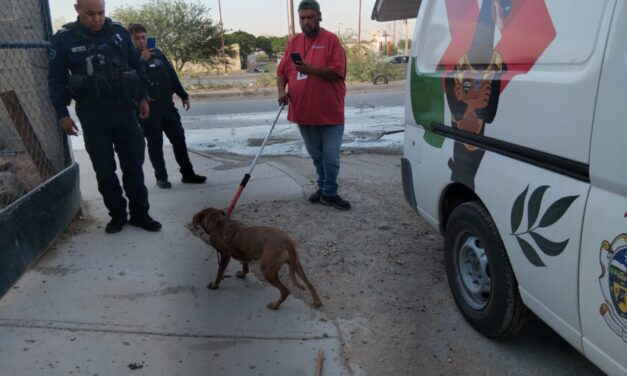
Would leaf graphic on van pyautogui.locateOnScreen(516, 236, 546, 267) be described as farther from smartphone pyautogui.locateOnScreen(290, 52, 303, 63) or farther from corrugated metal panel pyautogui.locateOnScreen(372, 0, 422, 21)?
corrugated metal panel pyautogui.locateOnScreen(372, 0, 422, 21)

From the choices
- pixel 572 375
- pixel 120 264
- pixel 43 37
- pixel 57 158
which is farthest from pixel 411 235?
pixel 43 37

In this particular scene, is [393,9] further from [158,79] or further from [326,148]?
[158,79]

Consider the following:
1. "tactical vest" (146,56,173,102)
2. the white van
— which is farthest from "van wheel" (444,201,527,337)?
"tactical vest" (146,56,173,102)

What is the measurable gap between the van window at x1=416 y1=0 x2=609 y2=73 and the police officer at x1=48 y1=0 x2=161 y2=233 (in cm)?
237

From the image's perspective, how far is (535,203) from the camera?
83.6 inches

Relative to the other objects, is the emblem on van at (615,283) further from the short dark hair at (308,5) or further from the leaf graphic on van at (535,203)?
the short dark hair at (308,5)

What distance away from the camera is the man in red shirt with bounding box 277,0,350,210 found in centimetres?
468

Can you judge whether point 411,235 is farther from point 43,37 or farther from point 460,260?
point 43,37

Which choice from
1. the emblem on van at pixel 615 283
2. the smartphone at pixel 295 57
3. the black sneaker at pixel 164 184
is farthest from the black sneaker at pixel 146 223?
the emblem on van at pixel 615 283

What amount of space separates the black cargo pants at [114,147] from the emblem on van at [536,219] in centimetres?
320

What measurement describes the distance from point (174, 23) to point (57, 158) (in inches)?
1024

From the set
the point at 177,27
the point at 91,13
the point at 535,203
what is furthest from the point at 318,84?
the point at 177,27

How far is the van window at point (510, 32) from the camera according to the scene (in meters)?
1.91

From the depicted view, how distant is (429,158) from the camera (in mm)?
3201
